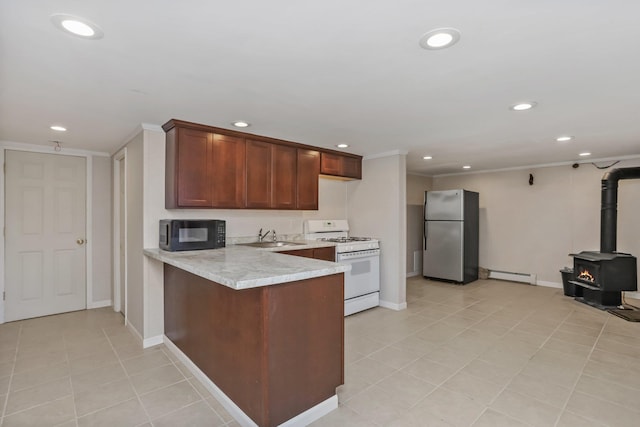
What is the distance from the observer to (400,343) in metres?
3.25

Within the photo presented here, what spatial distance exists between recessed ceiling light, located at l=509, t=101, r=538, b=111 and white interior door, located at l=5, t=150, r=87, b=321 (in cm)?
518

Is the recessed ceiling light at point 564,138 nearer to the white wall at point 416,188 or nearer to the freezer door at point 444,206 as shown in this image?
the freezer door at point 444,206

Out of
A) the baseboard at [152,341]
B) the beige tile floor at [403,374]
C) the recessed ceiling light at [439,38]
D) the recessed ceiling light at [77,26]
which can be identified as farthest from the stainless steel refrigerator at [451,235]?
the recessed ceiling light at [77,26]

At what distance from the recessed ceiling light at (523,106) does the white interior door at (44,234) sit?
5184 mm

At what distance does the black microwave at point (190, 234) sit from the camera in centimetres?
289

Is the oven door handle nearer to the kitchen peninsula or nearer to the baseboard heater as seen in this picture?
the kitchen peninsula

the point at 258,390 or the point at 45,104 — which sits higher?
the point at 45,104

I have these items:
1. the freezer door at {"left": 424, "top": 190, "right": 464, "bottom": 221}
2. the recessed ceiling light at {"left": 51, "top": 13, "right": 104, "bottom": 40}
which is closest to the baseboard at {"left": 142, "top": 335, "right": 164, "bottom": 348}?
the recessed ceiling light at {"left": 51, "top": 13, "right": 104, "bottom": 40}

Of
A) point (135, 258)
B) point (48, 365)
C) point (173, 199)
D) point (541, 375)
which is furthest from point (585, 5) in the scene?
point (48, 365)

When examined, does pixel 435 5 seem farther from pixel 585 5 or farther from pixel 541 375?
pixel 541 375

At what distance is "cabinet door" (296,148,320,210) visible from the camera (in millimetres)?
4117

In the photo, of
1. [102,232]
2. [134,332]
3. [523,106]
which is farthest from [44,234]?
[523,106]

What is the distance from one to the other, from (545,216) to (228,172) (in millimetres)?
5588

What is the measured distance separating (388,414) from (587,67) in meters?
2.51
